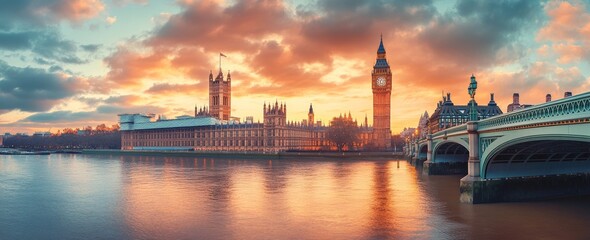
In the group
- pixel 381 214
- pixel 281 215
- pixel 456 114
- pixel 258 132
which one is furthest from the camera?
pixel 258 132

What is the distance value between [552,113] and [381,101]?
143 metres

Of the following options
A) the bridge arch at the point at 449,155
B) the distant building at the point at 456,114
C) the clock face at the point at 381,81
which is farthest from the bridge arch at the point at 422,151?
the clock face at the point at 381,81

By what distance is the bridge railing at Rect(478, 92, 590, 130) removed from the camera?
667 inches

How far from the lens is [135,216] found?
2686cm

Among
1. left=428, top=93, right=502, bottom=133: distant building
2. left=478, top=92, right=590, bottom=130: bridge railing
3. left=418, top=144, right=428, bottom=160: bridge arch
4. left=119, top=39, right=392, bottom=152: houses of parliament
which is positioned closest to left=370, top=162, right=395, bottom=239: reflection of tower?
left=478, top=92, right=590, bottom=130: bridge railing

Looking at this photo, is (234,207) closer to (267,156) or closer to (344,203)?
(344,203)

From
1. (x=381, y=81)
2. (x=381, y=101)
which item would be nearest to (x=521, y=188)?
(x=381, y=101)

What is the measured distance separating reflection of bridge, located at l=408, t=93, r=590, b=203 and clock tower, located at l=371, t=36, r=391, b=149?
4813 inches

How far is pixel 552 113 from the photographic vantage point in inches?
760

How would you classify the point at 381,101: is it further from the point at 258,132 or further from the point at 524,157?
the point at 524,157

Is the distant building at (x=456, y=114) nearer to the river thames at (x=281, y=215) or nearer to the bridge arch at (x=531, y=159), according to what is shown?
the river thames at (x=281, y=215)

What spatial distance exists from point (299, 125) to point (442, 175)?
11061 cm

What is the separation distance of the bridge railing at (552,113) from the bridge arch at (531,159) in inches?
40.4

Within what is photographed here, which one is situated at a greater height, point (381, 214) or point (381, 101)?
point (381, 101)
